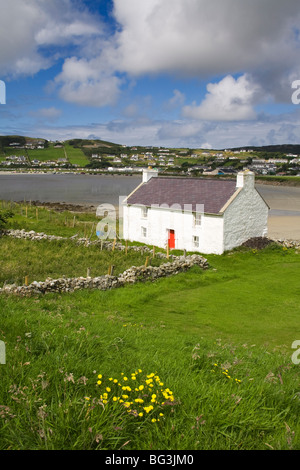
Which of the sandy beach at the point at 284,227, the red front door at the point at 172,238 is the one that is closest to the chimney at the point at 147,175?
the red front door at the point at 172,238

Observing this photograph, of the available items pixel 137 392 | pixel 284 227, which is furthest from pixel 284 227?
pixel 137 392

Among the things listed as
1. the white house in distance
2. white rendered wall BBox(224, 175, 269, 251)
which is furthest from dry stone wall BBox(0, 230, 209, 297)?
white rendered wall BBox(224, 175, 269, 251)

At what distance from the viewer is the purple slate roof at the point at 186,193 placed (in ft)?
94.2

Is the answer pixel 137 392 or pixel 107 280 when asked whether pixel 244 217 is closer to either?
pixel 107 280

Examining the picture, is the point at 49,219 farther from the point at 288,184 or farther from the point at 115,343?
the point at 288,184

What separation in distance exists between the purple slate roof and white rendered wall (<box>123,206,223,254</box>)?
0.80m

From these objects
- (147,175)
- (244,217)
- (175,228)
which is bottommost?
(175,228)

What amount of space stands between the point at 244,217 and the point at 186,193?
18.5 ft

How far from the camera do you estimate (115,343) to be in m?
7.25

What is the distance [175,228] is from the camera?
30.2m

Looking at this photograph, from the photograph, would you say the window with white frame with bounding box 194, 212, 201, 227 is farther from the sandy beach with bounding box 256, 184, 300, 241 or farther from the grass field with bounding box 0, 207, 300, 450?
the grass field with bounding box 0, 207, 300, 450

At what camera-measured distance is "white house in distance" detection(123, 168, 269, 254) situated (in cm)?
2781

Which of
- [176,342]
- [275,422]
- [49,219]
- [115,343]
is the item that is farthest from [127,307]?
[49,219]

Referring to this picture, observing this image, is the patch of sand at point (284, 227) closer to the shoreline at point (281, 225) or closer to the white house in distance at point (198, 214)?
the shoreline at point (281, 225)
